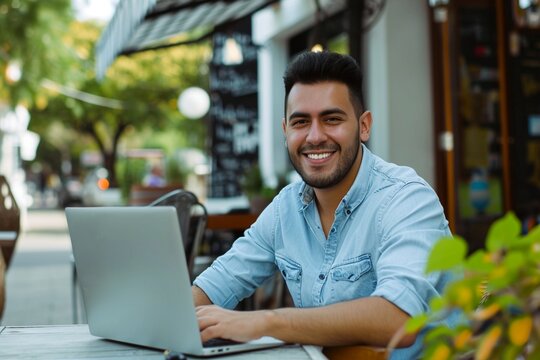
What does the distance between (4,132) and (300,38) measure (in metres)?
15.0

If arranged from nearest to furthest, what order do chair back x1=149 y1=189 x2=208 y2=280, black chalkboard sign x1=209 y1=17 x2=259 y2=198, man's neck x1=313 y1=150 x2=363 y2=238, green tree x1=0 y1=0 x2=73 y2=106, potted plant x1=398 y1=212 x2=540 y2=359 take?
potted plant x1=398 y1=212 x2=540 y2=359 → man's neck x1=313 y1=150 x2=363 y2=238 → chair back x1=149 y1=189 x2=208 y2=280 → black chalkboard sign x1=209 y1=17 x2=259 y2=198 → green tree x1=0 y1=0 x2=73 y2=106

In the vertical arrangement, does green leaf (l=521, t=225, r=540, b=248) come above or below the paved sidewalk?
above

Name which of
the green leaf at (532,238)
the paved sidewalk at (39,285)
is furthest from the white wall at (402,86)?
the green leaf at (532,238)

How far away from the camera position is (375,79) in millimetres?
7652

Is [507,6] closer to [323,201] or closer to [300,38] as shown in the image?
[300,38]

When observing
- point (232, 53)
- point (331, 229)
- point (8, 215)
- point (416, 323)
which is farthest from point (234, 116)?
point (416, 323)

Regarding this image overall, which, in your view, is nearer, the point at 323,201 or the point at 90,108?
the point at 323,201

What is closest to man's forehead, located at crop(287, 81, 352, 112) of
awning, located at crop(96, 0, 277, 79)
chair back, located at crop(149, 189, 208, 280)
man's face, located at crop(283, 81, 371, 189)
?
man's face, located at crop(283, 81, 371, 189)

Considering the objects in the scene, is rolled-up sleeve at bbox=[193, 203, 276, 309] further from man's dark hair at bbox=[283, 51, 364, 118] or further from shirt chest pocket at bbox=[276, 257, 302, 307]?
man's dark hair at bbox=[283, 51, 364, 118]

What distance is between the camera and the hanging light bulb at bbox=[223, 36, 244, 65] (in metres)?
11.4

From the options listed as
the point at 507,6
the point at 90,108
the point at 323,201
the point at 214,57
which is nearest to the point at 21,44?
the point at 214,57

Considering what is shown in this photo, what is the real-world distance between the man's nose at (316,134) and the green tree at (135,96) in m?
28.5

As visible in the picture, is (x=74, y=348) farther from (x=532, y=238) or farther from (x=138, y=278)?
(x=532, y=238)

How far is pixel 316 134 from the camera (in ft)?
7.80
